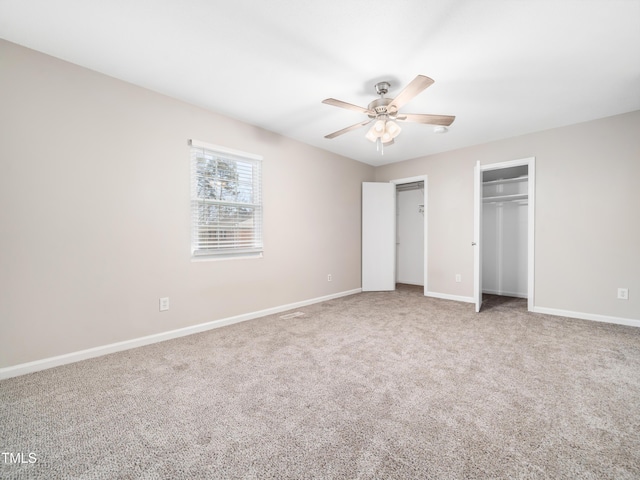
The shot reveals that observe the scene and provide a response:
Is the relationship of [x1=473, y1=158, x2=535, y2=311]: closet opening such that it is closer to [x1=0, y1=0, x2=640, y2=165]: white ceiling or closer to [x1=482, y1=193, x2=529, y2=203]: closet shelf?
[x1=482, y1=193, x2=529, y2=203]: closet shelf

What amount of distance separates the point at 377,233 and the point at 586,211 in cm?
291

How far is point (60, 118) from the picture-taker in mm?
2316

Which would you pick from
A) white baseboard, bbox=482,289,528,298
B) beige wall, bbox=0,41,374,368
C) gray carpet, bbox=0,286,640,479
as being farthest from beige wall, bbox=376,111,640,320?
beige wall, bbox=0,41,374,368

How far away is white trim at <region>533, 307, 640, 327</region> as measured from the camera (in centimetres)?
330

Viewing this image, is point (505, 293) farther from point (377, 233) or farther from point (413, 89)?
point (413, 89)

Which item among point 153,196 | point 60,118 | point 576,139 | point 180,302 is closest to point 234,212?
point 153,196

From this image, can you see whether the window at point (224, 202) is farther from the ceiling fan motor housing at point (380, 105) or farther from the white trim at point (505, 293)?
the white trim at point (505, 293)

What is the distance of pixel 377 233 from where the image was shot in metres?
5.36

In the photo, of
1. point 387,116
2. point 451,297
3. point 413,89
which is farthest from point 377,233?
point 413,89

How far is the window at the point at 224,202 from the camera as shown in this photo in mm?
3146

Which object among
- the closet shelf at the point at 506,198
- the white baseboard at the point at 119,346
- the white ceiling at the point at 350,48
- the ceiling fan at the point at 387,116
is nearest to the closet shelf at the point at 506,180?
the closet shelf at the point at 506,198

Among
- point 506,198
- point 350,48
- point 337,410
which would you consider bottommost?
point 337,410

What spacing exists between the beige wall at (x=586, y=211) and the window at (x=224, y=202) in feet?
9.58

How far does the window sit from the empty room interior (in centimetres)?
3
